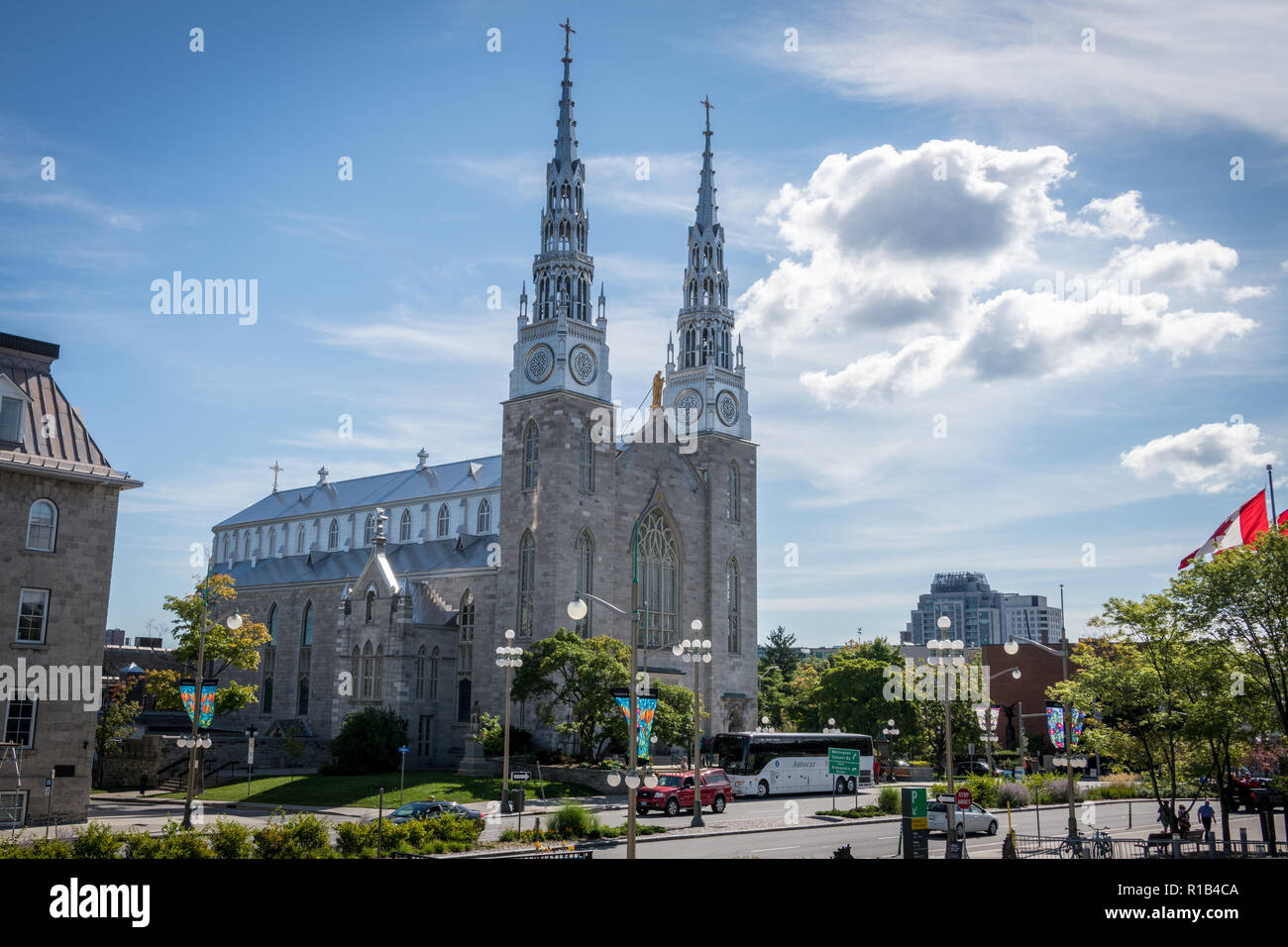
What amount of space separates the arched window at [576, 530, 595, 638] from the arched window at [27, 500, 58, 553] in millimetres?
31214

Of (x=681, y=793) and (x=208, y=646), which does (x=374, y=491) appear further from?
(x=681, y=793)

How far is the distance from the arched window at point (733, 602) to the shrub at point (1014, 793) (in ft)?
84.1

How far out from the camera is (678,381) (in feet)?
259

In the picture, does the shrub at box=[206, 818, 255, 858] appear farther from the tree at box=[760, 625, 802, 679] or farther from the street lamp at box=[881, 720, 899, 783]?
the tree at box=[760, 625, 802, 679]

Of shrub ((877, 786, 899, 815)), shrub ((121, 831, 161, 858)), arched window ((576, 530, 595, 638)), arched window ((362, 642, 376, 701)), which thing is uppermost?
arched window ((576, 530, 595, 638))

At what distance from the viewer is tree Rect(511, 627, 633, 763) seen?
55.0 meters

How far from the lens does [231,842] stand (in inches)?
966

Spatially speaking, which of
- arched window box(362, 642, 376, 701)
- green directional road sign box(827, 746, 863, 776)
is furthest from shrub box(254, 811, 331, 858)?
arched window box(362, 642, 376, 701)

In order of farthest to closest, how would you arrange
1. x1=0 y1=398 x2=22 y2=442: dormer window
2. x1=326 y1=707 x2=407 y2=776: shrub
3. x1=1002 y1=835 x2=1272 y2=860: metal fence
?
x1=326 y1=707 x2=407 y2=776: shrub → x1=0 y1=398 x2=22 y2=442: dormer window → x1=1002 y1=835 x2=1272 y2=860: metal fence

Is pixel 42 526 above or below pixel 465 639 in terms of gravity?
above

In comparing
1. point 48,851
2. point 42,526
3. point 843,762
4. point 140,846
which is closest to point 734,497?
point 843,762

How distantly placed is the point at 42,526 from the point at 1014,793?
41802mm
